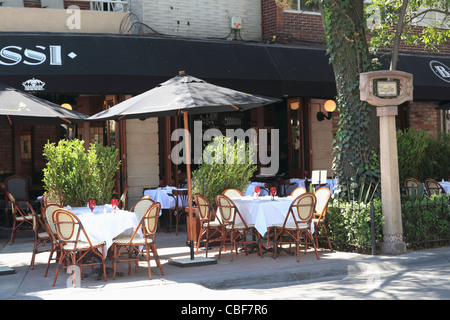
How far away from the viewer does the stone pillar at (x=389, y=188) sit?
31.6 ft

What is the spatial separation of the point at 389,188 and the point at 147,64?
237 inches

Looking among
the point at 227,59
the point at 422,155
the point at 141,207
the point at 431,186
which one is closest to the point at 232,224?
the point at 141,207

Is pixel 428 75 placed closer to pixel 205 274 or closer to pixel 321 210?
pixel 321 210

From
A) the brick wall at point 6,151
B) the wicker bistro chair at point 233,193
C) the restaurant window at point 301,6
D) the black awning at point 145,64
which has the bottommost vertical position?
the wicker bistro chair at point 233,193

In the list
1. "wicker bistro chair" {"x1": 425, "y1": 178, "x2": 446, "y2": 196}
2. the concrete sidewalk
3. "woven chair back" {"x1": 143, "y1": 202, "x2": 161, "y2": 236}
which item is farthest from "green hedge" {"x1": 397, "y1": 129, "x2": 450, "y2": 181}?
"woven chair back" {"x1": 143, "y1": 202, "x2": 161, "y2": 236}

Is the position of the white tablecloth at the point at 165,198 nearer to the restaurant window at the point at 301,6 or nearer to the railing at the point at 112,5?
the railing at the point at 112,5

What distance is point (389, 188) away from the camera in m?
9.71

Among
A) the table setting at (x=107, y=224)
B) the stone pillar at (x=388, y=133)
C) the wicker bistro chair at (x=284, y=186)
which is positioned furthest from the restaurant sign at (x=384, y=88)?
the wicker bistro chair at (x=284, y=186)

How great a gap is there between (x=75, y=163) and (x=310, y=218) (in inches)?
147

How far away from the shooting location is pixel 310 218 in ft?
32.2

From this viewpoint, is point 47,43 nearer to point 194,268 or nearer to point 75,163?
point 75,163

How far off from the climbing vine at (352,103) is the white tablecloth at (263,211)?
126 centimetres

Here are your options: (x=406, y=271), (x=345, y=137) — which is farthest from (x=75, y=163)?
(x=406, y=271)

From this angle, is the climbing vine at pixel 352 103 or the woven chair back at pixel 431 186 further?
the woven chair back at pixel 431 186
